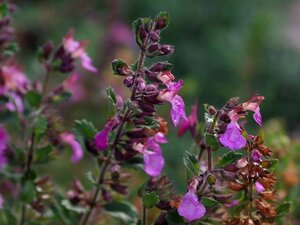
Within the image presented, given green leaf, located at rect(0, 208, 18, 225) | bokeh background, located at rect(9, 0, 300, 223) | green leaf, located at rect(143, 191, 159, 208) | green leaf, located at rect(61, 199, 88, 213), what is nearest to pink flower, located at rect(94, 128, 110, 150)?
green leaf, located at rect(143, 191, 159, 208)

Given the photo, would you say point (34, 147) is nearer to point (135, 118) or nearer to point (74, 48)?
point (74, 48)

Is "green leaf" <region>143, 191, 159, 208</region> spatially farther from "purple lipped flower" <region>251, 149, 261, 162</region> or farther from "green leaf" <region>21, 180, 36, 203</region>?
"green leaf" <region>21, 180, 36, 203</region>

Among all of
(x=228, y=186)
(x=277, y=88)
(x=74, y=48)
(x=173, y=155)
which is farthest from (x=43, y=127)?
(x=277, y=88)

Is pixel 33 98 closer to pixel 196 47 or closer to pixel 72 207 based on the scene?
pixel 72 207

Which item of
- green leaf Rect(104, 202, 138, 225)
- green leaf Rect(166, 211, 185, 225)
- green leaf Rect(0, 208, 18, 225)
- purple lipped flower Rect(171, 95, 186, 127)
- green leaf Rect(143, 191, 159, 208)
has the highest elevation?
purple lipped flower Rect(171, 95, 186, 127)

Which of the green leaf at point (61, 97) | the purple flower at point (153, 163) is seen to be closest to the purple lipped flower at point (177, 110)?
the purple flower at point (153, 163)

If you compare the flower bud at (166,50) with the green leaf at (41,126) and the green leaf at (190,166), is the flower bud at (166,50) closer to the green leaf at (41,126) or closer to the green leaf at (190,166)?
the green leaf at (190,166)
